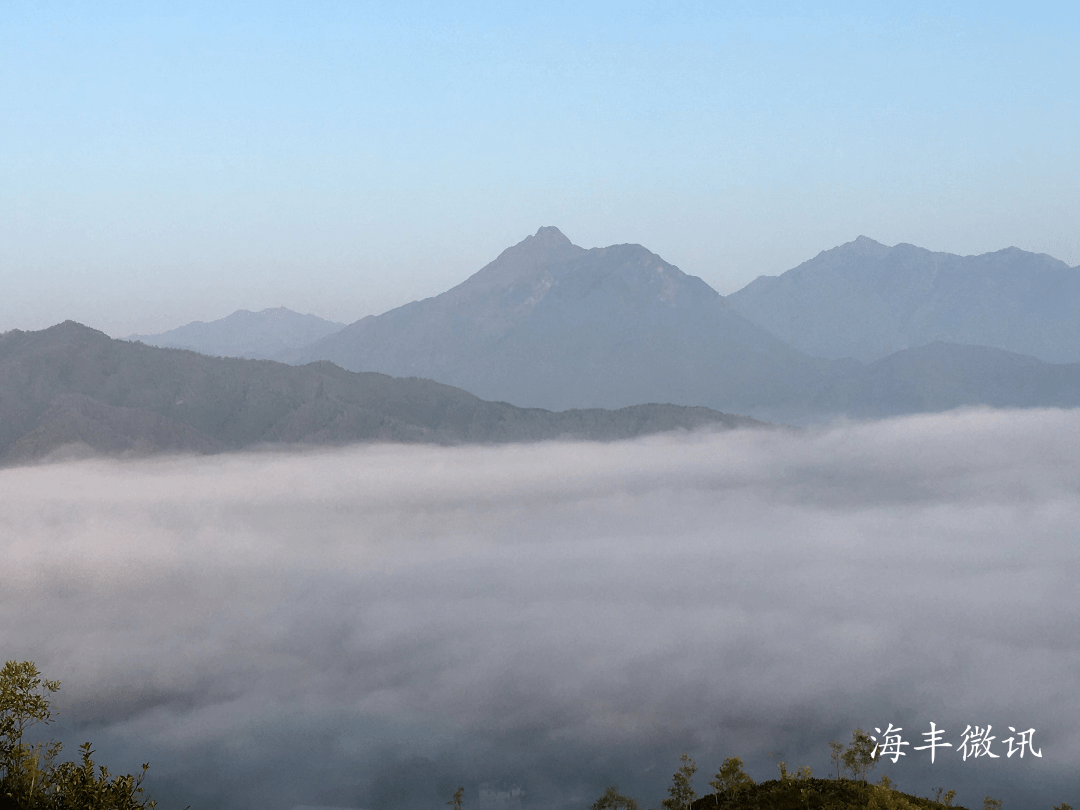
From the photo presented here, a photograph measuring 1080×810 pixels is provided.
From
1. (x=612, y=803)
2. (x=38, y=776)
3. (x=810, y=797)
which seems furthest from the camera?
(x=612, y=803)

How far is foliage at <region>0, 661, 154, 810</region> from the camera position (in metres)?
66.6

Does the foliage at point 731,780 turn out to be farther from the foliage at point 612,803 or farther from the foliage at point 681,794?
the foliage at point 612,803

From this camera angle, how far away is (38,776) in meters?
78.4

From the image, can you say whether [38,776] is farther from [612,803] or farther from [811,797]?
[612,803]

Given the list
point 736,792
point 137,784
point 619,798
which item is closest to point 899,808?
point 736,792

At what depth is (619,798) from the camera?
19338 cm

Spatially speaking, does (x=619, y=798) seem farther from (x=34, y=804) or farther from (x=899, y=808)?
(x=34, y=804)

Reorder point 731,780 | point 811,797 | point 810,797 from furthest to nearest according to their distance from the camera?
1. point 731,780
2. point 810,797
3. point 811,797

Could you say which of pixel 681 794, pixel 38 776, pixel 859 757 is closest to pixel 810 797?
pixel 859 757

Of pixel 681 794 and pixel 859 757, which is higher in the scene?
pixel 859 757

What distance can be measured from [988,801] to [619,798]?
68.6 meters

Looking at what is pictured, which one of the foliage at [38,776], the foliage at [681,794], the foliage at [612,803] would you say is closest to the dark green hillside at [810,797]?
the foliage at [681,794]

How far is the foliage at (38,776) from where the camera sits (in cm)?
6656

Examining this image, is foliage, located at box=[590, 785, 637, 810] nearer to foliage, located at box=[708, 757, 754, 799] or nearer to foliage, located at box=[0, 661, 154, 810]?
foliage, located at box=[708, 757, 754, 799]
